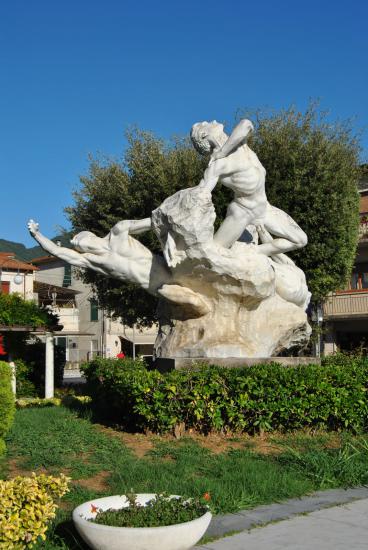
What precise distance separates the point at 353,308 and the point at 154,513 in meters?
28.2

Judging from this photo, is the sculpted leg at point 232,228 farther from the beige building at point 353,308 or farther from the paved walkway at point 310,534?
the beige building at point 353,308

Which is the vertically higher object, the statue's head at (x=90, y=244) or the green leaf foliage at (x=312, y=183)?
the green leaf foliage at (x=312, y=183)

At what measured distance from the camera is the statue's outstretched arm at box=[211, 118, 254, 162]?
10547 millimetres

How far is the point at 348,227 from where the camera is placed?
19750mm

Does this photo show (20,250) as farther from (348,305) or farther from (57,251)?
(57,251)

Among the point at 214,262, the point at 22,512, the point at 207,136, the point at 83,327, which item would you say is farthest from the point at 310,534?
the point at 83,327

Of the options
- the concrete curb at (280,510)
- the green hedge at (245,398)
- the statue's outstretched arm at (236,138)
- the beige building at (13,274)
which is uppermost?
the beige building at (13,274)

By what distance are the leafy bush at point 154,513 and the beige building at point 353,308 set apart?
87.8 ft

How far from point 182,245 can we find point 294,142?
957 cm

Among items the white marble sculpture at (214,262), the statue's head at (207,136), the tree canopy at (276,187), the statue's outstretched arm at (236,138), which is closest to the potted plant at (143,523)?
the white marble sculpture at (214,262)

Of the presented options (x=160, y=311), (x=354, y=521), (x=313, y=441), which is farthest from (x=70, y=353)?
(x=354, y=521)

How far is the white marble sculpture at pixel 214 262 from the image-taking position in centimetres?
1049

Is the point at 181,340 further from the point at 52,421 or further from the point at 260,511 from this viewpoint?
the point at 260,511

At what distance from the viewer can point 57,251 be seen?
441 inches
